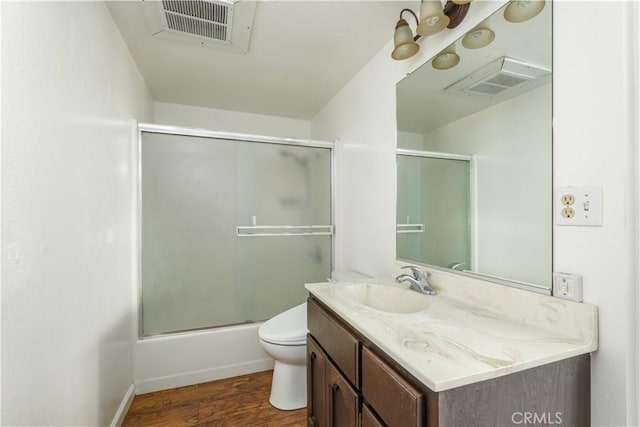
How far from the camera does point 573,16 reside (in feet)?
2.72

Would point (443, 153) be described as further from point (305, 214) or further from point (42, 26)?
point (42, 26)

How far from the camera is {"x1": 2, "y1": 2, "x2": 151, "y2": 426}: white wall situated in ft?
2.45

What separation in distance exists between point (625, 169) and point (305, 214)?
1854 millimetres

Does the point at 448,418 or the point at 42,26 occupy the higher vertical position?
the point at 42,26

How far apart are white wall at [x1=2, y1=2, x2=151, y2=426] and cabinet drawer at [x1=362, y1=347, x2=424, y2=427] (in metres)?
0.94

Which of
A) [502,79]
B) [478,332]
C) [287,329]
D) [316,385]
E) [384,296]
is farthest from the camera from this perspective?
[287,329]

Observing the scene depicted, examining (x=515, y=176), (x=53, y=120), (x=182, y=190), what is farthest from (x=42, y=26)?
(x=515, y=176)

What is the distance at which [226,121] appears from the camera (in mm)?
2852

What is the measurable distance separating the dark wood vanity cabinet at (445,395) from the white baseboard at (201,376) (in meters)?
1.26

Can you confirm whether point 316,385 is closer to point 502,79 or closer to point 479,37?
point 502,79

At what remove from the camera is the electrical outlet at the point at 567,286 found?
81cm

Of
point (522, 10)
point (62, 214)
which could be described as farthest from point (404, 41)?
point (62, 214)

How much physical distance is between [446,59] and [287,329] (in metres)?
1.67

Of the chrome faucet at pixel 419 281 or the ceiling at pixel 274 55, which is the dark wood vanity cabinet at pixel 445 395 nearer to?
the chrome faucet at pixel 419 281
